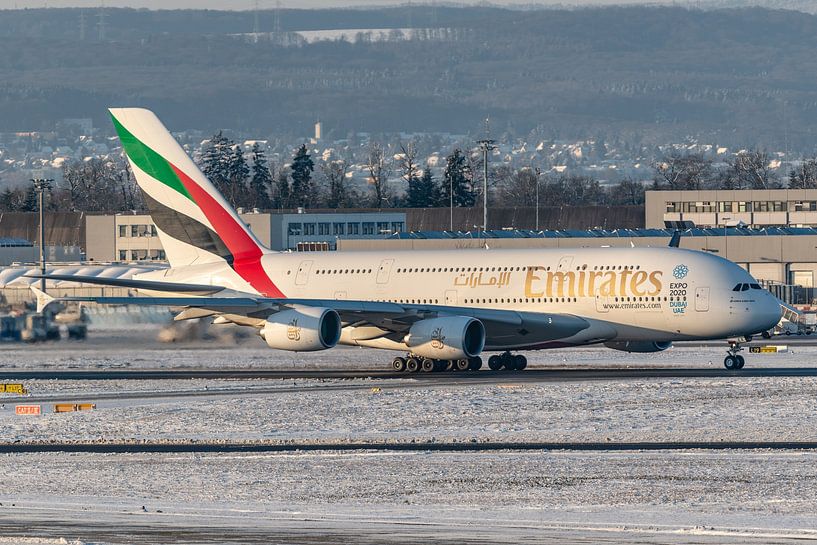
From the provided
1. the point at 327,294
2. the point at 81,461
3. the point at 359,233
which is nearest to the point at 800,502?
the point at 81,461

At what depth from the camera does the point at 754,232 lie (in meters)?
110

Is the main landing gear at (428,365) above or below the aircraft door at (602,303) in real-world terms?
below

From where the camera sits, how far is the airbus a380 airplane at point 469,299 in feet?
173

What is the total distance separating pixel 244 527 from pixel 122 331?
1417 inches

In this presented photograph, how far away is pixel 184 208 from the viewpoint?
60.7 metres

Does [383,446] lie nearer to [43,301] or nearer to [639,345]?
[639,345]

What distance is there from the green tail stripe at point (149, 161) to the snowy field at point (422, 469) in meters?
13.9

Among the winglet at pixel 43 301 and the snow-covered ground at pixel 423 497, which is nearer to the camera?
the snow-covered ground at pixel 423 497

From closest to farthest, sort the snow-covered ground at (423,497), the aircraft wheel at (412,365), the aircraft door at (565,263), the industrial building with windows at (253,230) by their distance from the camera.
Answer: the snow-covered ground at (423,497)
the aircraft door at (565,263)
the aircraft wheel at (412,365)
the industrial building with windows at (253,230)

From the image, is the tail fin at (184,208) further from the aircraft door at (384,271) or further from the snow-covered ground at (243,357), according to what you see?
the aircraft door at (384,271)

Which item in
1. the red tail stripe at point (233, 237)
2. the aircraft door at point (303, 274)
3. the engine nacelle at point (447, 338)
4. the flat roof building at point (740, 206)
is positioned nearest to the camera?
the engine nacelle at point (447, 338)

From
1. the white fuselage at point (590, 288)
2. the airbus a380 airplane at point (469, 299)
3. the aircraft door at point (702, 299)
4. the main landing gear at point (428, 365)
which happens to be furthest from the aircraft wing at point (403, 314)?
the aircraft door at point (702, 299)

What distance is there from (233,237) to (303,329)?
28.9ft

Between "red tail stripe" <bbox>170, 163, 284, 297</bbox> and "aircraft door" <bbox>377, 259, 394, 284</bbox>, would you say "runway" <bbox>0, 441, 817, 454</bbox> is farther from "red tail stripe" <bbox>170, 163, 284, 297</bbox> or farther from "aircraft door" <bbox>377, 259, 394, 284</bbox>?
"red tail stripe" <bbox>170, 163, 284, 297</bbox>
